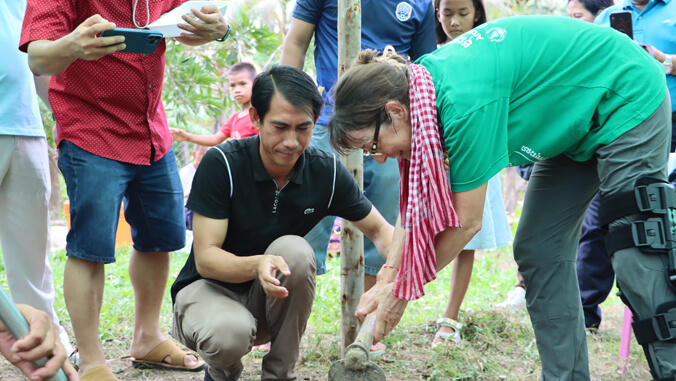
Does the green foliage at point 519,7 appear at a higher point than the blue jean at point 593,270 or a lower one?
higher

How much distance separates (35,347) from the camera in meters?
1.31

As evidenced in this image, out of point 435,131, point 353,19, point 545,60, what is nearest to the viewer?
point 435,131

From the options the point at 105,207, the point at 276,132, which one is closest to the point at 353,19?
the point at 276,132

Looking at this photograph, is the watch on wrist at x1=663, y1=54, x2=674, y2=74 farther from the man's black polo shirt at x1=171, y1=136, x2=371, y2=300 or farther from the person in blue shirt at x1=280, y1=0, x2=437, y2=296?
the man's black polo shirt at x1=171, y1=136, x2=371, y2=300

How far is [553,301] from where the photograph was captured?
252 cm

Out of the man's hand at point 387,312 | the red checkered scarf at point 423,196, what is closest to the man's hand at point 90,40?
the red checkered scarf at point 423,196

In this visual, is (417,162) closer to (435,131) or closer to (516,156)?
(435,131)

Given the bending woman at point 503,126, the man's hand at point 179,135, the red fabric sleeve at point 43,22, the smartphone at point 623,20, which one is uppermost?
the smartphone at point 623,20

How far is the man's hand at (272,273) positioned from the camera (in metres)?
2.24

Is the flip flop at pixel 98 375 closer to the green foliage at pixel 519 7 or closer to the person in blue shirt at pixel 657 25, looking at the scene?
the person in blue shirt at pixel 657 25

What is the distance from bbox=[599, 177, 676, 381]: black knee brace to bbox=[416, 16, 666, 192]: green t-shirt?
0.22 metres

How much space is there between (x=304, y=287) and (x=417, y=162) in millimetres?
818

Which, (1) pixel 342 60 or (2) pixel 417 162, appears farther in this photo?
(1) pixel 342 60

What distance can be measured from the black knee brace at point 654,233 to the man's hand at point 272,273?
46.2 inches
